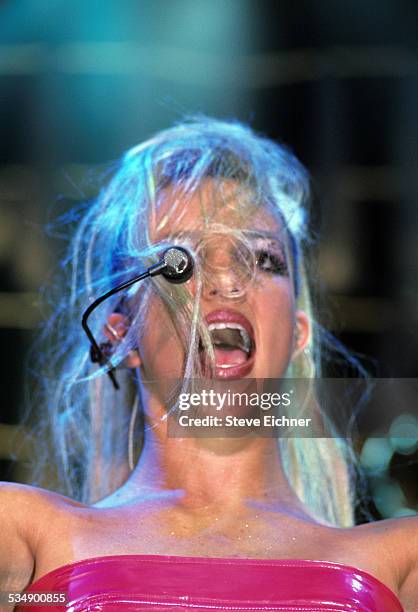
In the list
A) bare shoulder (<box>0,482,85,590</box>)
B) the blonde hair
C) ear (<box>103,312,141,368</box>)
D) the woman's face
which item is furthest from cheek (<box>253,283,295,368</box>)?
bare shoulder (<box>0,482,85,590</box>)

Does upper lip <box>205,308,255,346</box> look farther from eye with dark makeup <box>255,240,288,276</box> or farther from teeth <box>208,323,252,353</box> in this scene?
eye with dark makeup <box>255,240,288,276</box>

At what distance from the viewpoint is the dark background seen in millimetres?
2061

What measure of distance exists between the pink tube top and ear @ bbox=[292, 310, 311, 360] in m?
0.46

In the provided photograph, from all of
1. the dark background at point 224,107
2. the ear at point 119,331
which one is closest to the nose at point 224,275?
the ear at point 119,331

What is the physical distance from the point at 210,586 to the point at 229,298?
45cm

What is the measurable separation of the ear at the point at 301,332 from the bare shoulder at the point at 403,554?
395mm

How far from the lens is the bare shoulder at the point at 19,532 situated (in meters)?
1.39

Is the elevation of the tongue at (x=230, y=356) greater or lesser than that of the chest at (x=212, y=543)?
greater

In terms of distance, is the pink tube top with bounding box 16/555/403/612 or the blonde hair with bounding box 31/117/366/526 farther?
the blonde hair with bounding box 31/117/366/526

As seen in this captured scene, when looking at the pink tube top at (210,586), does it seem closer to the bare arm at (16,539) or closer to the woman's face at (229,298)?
the bare arm at (16,539)

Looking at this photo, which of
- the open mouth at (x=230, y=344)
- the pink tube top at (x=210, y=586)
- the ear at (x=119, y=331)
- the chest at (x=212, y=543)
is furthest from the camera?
the ear at (x=119, y=331)

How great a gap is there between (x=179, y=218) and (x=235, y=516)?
0.50 metres

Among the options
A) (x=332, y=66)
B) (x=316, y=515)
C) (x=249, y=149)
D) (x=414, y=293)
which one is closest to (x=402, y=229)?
(x=414, y=293)

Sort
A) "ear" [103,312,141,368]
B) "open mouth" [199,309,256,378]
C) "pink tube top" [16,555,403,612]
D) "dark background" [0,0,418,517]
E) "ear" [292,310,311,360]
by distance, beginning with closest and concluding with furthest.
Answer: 1. "pink tube top" [16,555,403,612]
2. "open mouth" [199,309,256,378]
3. "ear" [103,312,141,368]
4. "ear" [292,310,311,360]
5. "dark background" [0,0,418,517]
